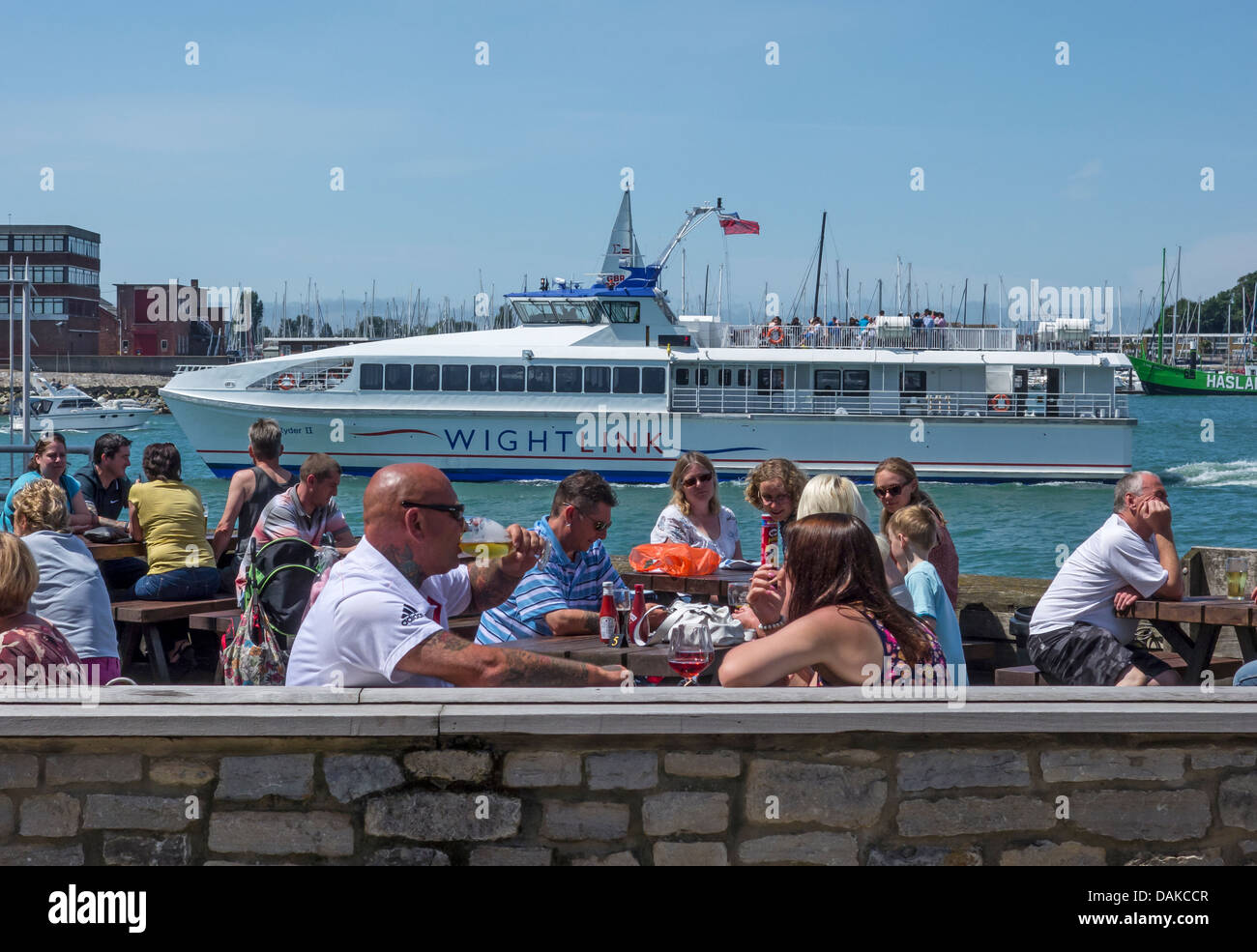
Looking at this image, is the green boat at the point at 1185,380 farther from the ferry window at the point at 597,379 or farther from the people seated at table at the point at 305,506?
the people seated at table at the point at 305,506

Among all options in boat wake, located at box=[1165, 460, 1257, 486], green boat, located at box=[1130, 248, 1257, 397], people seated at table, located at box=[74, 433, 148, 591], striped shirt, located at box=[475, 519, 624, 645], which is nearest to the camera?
striped shirt, located at box=[475, 519, 624, 645]

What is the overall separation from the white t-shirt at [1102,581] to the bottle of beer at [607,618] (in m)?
1.80

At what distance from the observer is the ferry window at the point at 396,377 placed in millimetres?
29203

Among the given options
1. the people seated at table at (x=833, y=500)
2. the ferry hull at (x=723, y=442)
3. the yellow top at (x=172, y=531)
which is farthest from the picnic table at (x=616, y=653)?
the ferry hull at (x=723, y=442)

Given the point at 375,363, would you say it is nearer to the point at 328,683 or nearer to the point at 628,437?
the point at 628,437

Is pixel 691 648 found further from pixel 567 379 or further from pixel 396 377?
pixel 396 377

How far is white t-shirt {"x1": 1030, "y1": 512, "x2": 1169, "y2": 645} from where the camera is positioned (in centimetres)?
541

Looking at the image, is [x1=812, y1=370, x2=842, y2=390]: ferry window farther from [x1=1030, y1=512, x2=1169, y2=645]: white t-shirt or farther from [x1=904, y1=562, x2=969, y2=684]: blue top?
[x1=904, y1=562, x2=969, y2=684]: blue top

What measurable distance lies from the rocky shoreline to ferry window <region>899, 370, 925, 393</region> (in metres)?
53.7

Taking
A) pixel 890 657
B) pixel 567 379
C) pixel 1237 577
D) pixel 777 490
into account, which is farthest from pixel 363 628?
pixel 567 379

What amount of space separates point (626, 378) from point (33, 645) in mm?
25491

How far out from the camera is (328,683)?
3430mm

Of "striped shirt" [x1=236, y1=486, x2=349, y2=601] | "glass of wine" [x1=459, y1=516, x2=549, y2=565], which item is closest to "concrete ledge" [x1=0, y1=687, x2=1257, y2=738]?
"glass of wine" [x1=459, y1=516, x2=549, y2=565]
